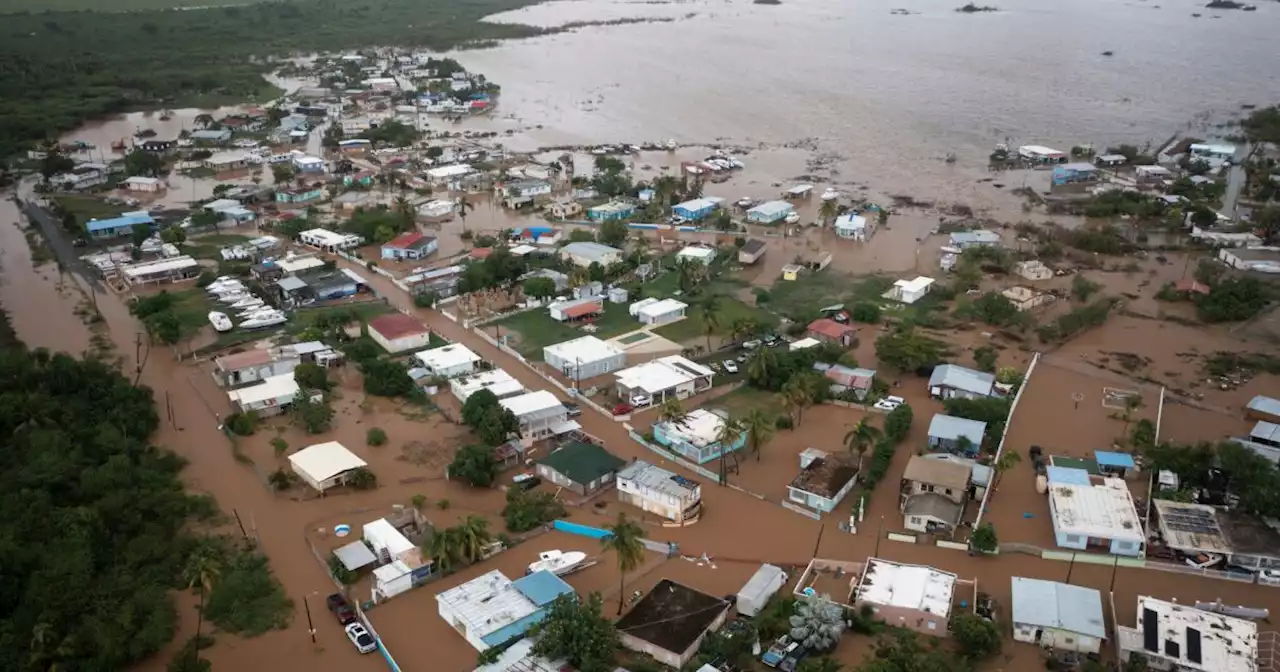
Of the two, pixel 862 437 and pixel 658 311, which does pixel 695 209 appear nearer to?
pixel 658 311

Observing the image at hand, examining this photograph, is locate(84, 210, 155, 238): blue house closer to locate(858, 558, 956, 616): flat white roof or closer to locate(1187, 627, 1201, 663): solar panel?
locate(858, 558, 956, 616): flat white roof

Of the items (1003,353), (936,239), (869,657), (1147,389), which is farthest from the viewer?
(936,239)

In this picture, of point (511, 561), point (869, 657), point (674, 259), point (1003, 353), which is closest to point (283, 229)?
point (674, 259)

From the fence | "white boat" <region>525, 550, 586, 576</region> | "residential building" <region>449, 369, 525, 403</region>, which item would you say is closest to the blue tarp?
the fence

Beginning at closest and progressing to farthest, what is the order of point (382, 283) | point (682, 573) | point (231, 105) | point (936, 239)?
point (682, 573) → point (382, 283) → point (936, 239) → point (231, 105)

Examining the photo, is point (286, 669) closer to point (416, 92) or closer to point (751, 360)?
point (751, 360)

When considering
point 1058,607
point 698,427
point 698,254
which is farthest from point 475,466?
point 698,254
